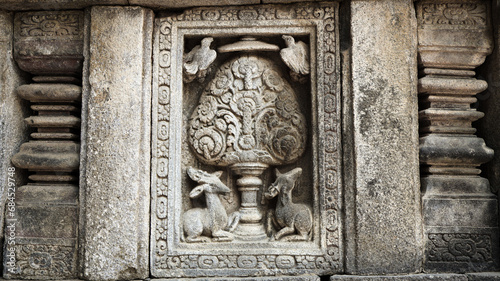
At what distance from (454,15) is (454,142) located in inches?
40.7

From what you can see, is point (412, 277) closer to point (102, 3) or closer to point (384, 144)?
point (384, 144)

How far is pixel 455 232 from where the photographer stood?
11.2 feet

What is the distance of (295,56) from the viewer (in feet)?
11.9

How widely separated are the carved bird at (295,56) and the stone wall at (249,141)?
16 mm

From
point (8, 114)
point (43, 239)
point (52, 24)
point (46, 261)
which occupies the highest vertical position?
point (52, 24)

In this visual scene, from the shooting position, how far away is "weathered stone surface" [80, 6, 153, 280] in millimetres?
3367

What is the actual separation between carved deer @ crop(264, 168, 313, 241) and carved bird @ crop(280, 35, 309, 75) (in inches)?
32.0

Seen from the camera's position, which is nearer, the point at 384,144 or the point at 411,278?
the point at 411,278

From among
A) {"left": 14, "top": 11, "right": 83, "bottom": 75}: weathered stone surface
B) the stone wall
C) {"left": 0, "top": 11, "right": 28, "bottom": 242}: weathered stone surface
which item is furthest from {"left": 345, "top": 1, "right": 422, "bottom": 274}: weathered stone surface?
{"left": 0, "top": 11, "right": 28, "bottom": 242}: weathered stone surface

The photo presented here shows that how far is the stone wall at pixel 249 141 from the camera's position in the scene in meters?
3.39

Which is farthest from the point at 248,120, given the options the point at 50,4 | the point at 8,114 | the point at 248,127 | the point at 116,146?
the point at 8,114

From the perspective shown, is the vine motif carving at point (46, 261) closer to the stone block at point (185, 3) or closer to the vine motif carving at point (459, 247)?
the stone block at point (185, 3)

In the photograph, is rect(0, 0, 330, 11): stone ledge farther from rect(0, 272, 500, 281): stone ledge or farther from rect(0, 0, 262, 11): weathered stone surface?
rect(0, 272, 500, 281): stone ledge

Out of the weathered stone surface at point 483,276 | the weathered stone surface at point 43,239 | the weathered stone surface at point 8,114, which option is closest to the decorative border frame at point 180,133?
the weathered stone surface at point 43,239
